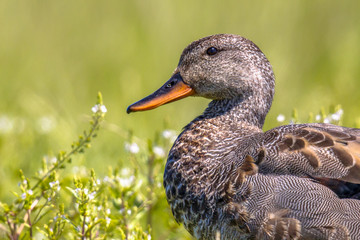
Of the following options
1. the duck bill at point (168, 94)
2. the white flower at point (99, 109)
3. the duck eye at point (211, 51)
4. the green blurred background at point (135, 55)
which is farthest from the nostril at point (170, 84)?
the green blurred background at point (135, 55)

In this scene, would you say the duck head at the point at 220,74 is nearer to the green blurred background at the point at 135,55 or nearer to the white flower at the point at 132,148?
the white flower at the point at 132,148

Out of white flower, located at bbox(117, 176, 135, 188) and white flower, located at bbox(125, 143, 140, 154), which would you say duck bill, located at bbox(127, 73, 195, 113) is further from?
white flower, located at bbox(117, 176, 135, 188)

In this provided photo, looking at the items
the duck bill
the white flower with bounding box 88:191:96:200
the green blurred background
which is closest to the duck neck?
the duck bill

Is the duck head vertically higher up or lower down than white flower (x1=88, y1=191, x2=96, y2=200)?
higher up

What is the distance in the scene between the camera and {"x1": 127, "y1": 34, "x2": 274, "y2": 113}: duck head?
3.96 metres

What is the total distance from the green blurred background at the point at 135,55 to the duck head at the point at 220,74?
62.1 inches

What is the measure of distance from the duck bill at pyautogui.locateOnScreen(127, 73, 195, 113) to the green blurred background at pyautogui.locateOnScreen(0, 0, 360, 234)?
155 centimetres

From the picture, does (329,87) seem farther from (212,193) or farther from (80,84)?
(212,193)

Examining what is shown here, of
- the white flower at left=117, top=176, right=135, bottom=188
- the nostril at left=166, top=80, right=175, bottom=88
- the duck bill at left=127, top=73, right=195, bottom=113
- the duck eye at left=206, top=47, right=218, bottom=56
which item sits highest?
the duck eye at left=206, top=47, right=218, bottom=56

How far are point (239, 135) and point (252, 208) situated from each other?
667 mm

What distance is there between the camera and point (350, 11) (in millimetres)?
7602

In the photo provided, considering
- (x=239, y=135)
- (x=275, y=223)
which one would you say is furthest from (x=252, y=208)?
(x=239, y=135)

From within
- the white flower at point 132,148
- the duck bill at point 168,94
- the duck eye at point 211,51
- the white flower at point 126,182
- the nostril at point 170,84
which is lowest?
the white flower at point 126,182

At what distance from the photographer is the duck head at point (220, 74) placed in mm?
3955
